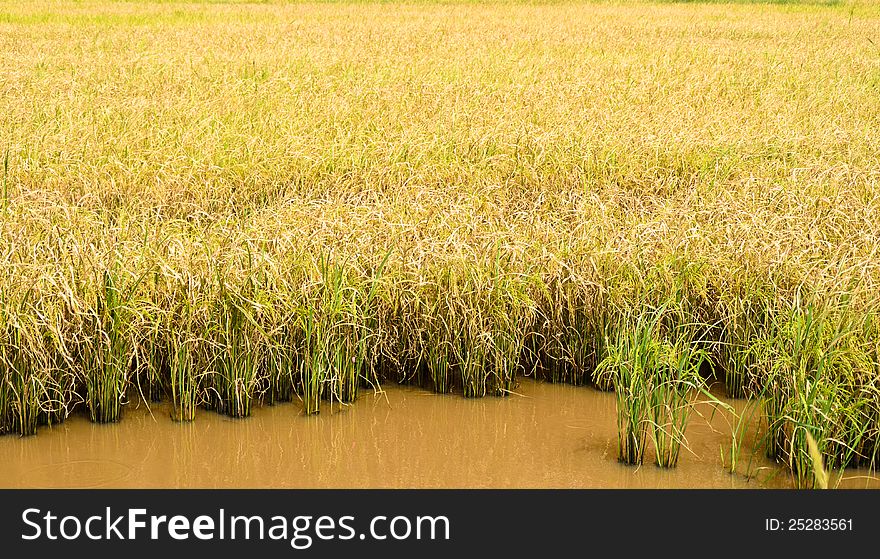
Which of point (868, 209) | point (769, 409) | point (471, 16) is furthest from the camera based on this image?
point (471, 16)

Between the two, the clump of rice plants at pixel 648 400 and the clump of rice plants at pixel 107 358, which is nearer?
the clump of rice plants at pixel 648 400

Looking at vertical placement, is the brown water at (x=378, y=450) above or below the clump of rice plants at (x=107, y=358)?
below

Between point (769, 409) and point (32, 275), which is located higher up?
point (32, 275)

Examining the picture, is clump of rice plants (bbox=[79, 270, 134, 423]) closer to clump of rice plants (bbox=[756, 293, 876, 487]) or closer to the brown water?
the brown water

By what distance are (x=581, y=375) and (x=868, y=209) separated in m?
2.16

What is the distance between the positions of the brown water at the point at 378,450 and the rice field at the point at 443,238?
0.30 ft

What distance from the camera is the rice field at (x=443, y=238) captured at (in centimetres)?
412

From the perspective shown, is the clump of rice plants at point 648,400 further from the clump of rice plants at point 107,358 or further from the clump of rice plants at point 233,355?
the clump of rice plants at point 107,358

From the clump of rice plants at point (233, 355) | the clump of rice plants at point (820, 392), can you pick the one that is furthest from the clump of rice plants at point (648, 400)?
the clump of rice plants at point (233, 355)

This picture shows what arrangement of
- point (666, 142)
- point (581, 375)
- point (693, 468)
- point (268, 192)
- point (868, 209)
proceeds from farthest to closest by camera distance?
Result: point (666, 142) < point (268, 192) < point (868, 209) < point (581, 375) < point (693, 468)

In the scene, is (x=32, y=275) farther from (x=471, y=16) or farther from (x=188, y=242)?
(x=471, y=16)

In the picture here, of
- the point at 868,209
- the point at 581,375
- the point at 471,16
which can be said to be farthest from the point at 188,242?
the point at 471,16

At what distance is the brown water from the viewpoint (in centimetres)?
377

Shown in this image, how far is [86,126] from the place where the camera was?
7.82 meters
